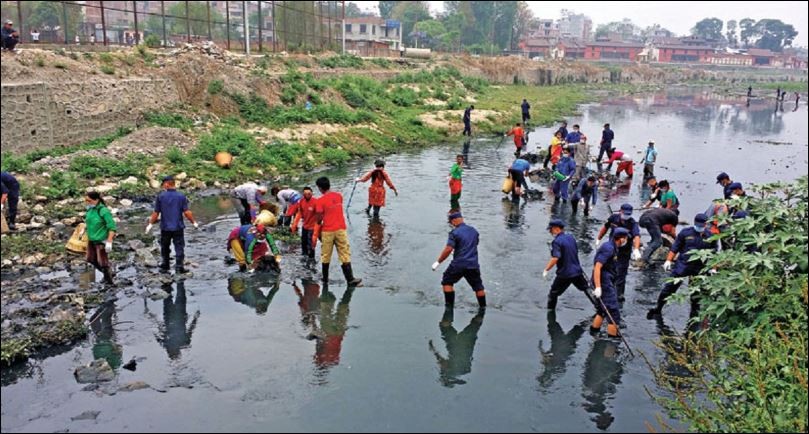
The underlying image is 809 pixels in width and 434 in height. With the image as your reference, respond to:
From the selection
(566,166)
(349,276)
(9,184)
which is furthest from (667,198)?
(9,184)

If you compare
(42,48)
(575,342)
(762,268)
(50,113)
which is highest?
(42,48)

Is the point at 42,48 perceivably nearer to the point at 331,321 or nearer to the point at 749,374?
the point at 331,321

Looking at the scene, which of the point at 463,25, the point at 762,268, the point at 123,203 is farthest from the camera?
the point at 463,25

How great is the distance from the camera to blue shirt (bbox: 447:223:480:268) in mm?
10203

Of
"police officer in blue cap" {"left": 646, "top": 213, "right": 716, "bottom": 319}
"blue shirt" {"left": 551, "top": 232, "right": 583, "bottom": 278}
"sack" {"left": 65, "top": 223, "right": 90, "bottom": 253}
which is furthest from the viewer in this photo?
"sack" {"left": 65, "top": 223, "right": 90, "bottom": 253}

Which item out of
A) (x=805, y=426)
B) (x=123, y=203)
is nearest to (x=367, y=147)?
(x=123, y=203)

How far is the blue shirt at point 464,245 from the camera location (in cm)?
1020

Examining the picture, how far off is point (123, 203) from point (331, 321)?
9.37 metres

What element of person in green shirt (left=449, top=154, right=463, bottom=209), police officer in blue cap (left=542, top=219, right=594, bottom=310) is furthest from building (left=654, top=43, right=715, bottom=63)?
police officer in blue cap (left=542, top=219, right=594, bottom=310)

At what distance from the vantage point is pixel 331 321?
1022 centimetres

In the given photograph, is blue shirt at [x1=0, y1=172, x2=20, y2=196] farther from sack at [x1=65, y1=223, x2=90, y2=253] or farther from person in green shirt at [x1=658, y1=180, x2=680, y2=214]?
person in green shirt at [x1=658, y1=180, x2=680, y2=214]

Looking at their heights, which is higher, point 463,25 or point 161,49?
point 463,25

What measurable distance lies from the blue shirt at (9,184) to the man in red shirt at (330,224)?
6948 millimetres

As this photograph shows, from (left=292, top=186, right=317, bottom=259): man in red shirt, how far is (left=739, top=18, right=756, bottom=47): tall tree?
712 ft
